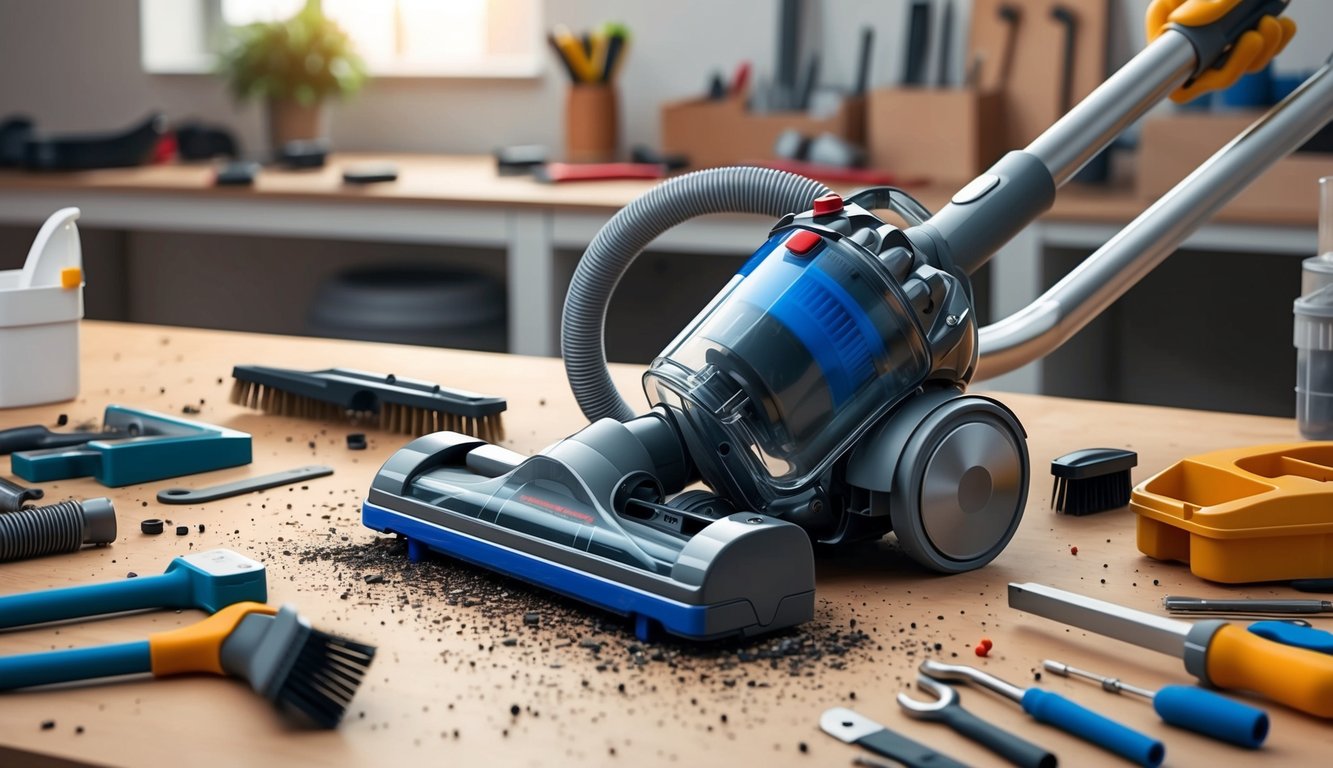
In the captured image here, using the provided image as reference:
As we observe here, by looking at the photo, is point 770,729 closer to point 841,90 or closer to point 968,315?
point 968,315

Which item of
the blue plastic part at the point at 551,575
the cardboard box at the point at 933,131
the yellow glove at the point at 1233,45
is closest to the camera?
the blue plastic part at the point at 551,575

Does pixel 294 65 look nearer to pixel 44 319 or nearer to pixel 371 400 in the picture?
pixel 44 319

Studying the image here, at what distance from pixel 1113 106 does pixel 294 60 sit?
100 inches

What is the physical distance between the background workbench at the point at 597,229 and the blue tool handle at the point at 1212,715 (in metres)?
1.58

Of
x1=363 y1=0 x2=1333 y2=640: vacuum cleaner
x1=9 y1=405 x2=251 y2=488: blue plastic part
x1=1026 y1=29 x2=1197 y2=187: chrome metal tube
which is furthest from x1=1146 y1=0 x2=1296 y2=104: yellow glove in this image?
x1=9 y1=405 x2=251 y2=488: blue plastic part

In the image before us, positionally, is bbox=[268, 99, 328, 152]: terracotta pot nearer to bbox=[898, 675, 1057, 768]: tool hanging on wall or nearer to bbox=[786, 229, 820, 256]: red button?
bbox=[786, 229, 820, 256]: red button

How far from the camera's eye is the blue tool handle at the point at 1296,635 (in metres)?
0.71

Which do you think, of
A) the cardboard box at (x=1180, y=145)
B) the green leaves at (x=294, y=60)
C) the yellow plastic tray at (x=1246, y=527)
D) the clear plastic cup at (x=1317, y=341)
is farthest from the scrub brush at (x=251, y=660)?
the green leaves at (x=294, y=60)

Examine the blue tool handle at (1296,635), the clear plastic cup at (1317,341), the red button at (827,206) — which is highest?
the red button at (827,206)

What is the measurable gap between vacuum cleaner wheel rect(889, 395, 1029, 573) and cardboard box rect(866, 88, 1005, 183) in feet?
5.66

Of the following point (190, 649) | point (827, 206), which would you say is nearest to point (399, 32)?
point (827, 206)

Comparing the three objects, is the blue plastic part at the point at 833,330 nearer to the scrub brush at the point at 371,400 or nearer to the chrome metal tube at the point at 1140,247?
the chrome metal tube at the point at 1140,247

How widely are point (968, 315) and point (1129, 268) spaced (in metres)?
0.32

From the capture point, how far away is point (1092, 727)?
0.64 m
